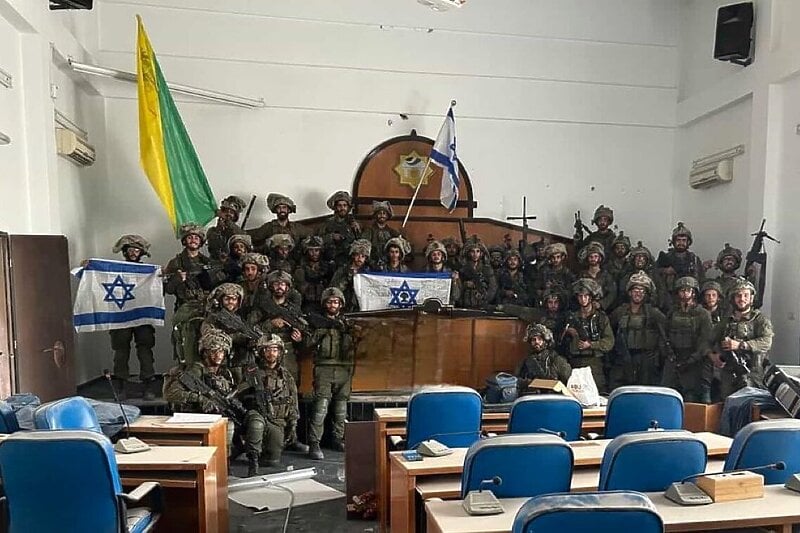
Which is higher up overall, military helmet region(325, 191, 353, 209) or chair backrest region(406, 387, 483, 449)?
military helmet region(325, 191, 353, 209)

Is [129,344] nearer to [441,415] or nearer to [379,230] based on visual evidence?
[379,230]

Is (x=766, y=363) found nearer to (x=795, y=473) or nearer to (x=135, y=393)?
(x=795, y=473)

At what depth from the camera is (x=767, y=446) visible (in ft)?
8.34

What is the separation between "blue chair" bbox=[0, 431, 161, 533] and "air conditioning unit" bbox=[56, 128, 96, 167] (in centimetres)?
430

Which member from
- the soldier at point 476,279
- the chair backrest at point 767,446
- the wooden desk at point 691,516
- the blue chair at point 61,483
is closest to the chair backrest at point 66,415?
the blue chair at point 61,483

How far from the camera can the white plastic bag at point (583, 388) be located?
13.7ft

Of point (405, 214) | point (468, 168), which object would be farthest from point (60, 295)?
point (468, 168)

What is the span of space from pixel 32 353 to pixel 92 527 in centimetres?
293

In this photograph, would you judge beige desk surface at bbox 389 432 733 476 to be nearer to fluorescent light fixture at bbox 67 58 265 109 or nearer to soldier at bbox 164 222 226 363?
soldier at bbox 164 222 226 363

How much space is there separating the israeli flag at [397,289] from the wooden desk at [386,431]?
228 cm

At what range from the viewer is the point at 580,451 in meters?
3.05

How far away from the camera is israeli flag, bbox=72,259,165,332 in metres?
5.53

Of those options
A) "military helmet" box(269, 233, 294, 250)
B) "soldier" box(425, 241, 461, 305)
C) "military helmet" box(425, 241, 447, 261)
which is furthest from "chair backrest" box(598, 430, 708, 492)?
"military helmet" box(269, 233, 294, 250)

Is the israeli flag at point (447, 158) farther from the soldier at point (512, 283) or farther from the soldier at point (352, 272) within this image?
the soldier at point (352, 272)
